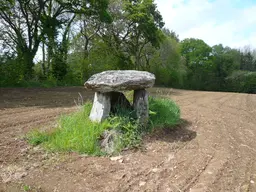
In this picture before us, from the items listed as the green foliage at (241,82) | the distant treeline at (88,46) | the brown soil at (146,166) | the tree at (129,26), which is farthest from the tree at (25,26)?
the green foliage at (241,82)

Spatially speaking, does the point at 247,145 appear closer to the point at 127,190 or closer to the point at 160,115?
the point at 160,115

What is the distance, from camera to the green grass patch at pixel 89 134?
3479 mm

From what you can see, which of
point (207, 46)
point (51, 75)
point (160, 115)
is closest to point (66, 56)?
point (51, 75)

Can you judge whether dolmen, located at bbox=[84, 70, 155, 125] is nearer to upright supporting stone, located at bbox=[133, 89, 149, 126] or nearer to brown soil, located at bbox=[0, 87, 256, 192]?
upright supporting stone, located at bbox=[133, 89, 149, 126]

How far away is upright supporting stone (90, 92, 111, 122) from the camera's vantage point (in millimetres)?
4082

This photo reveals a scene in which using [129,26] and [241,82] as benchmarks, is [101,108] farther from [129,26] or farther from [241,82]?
[241,82]

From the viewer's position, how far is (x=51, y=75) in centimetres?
1309

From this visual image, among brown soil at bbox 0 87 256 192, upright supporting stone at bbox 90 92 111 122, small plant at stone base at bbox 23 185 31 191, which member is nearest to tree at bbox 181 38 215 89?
brown soil at bbox 0 87 256 192

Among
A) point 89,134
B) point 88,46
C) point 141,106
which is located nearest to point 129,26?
point 88,46

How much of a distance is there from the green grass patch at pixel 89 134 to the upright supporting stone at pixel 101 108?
0.11 m

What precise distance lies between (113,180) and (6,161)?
1496 millimetres

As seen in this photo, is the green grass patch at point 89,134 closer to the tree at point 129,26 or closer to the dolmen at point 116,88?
the dolmen at point 116,88

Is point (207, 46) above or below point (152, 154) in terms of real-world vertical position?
above

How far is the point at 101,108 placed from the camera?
411cm
